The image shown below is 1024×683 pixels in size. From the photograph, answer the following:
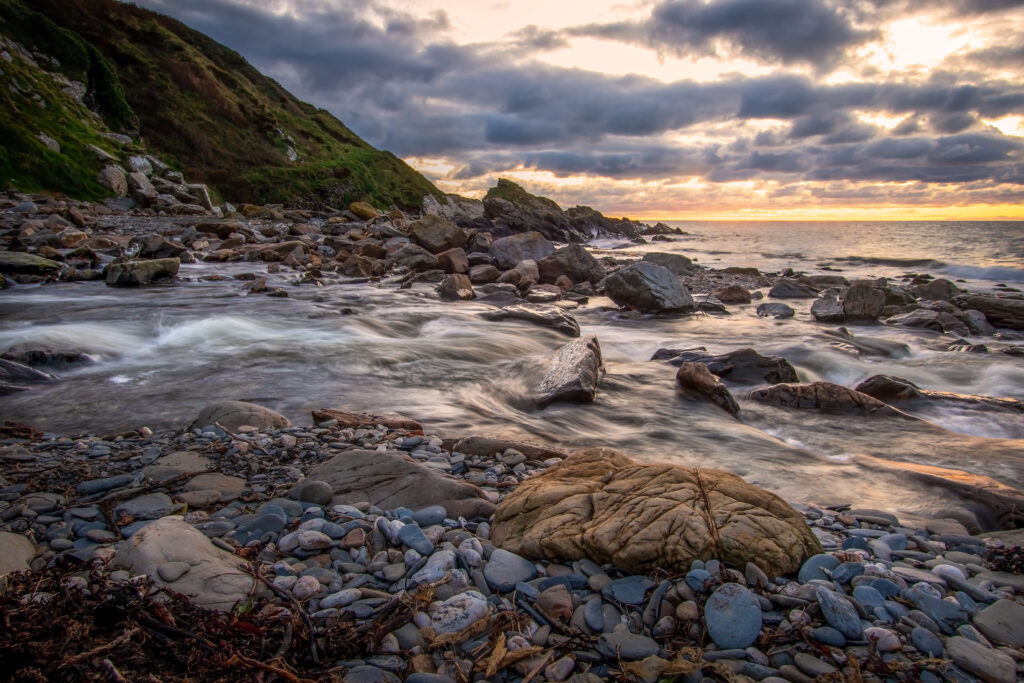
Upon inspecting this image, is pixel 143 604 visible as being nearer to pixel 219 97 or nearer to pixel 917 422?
pixel 917 422

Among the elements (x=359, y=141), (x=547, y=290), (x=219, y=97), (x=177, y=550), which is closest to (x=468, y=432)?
(x=177, y=550)

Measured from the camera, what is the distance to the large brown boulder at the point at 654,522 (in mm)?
2598

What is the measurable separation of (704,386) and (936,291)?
16437 millimetres

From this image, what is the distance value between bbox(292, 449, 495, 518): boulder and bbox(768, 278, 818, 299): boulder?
19.1 m

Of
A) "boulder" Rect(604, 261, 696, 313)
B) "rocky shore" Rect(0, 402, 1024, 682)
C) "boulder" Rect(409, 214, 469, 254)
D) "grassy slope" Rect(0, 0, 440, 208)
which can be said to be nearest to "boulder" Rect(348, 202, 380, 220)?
"grassy slope" Rect(0, 0, 440, 208)

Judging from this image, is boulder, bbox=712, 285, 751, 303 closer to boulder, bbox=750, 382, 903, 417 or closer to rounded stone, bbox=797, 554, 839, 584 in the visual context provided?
boulder, bbox=750, 382, 903, 417

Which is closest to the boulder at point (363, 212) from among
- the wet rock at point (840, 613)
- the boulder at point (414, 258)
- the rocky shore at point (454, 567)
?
the boulder at point (414, 258)

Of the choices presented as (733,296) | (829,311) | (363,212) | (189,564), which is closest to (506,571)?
(189,564)

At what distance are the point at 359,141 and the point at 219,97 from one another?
23.1 metres

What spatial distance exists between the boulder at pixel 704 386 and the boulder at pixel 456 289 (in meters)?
8.26

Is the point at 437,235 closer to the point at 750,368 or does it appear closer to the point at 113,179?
the point at 750,368

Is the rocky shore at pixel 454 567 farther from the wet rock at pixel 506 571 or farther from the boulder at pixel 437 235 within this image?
the boulder at pixel 437 235

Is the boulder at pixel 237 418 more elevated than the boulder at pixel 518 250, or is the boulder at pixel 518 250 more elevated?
the boulder at pixel 518 250

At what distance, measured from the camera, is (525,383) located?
26.1ft
